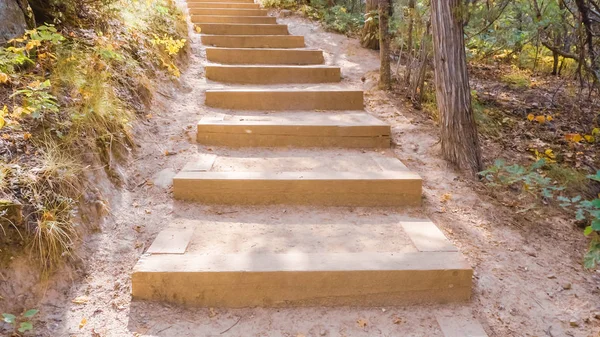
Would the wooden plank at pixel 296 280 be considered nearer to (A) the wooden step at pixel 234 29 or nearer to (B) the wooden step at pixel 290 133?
(B) the wooden step at pixel 290 133

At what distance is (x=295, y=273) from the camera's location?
2.29 metres

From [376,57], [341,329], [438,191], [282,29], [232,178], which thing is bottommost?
[341,329]

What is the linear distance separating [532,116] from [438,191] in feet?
9.96

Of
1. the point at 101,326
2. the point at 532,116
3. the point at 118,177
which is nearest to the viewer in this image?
the point at 101,326

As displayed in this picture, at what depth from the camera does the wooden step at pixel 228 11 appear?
7.52 metres

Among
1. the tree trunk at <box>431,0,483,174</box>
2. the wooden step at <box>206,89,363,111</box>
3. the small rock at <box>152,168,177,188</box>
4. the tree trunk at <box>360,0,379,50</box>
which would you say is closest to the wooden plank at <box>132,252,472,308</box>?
the small rock at <box>152,168,177,188</box>

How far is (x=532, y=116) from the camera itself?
18.0ft

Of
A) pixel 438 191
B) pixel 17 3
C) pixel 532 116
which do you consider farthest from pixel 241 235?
pixel 532 116

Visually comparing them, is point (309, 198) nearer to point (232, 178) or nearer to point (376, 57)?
point (232, 178)

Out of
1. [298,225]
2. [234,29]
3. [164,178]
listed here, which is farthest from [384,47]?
[164,178]

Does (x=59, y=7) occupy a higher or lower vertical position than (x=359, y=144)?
higher

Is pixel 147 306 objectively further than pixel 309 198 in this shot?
No

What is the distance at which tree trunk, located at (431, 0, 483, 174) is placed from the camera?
3.54 metres

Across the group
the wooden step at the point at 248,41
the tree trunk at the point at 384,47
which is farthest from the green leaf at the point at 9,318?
the wooden step at the point at 248,41
